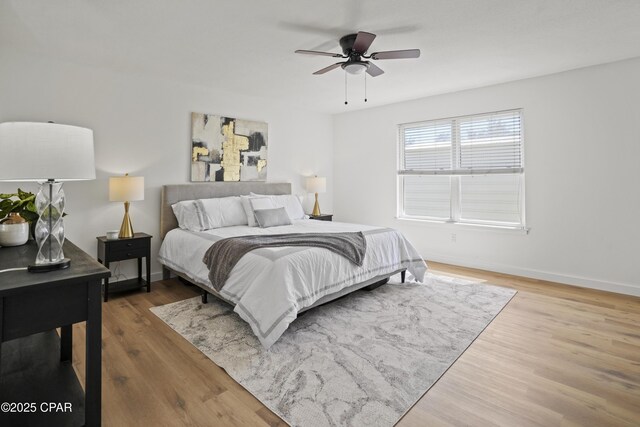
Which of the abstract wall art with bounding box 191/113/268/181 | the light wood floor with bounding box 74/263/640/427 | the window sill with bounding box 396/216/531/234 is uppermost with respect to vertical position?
the abstract wall art with bounding box 191/113/268/181

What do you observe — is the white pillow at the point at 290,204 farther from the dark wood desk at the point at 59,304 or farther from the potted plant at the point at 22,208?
the dark wood desk at the point at 59,304

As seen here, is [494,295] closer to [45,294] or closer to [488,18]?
[488,18]

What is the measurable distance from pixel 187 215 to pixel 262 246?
159 centimetres

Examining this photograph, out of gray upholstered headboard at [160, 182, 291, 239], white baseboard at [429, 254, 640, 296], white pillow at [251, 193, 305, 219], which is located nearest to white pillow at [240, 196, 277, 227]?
white pillow at [251, 193, 305, 219]

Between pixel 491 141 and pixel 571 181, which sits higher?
pixel 491 141

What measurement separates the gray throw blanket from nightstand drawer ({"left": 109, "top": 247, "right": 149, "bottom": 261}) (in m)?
0.95

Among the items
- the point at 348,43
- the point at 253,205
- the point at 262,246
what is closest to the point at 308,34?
the point at 348,43

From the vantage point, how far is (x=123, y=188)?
3564mm

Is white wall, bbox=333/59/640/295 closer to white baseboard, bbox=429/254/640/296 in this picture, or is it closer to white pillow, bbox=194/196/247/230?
white baseboard, bbox=429/254/640/296

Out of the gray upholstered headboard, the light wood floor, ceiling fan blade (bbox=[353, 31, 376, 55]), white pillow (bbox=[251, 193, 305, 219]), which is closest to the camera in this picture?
the light wood floor

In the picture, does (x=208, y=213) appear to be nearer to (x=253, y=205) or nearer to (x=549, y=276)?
(x=253, y=205)

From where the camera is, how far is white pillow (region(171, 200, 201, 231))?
392 cm

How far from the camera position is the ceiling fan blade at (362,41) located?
2.59 metres

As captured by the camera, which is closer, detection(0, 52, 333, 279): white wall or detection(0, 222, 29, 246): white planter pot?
detection(0, 222, 29, 246): white planter pot
